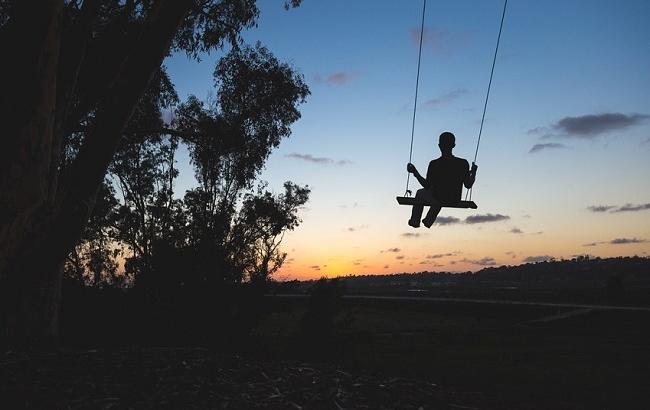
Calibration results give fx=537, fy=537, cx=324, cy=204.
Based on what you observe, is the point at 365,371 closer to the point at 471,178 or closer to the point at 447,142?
the point at 471,178

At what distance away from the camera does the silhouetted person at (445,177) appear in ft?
26.6

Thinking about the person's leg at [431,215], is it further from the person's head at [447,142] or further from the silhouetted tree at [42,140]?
the silhouetted tree at [42,140]

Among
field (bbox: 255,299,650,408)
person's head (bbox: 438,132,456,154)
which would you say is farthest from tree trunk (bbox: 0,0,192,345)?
field (bbox: 255,299,650,408)

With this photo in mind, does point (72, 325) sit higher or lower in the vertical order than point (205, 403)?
higher

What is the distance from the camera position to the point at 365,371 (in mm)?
7672

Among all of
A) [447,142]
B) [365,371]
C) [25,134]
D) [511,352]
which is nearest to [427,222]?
[447,142]

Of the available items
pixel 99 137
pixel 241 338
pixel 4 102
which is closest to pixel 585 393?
pixel 241 338

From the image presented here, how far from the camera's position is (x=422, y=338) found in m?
23.4

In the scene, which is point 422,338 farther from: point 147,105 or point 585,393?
point 147,105

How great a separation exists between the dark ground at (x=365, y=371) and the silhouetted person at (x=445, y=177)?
2.69 meters

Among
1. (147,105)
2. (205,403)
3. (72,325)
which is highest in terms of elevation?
(147,105)

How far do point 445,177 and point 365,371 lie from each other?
3.09m

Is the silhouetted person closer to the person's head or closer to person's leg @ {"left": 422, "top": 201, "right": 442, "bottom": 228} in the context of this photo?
the person's head

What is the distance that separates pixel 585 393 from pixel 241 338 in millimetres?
7129
